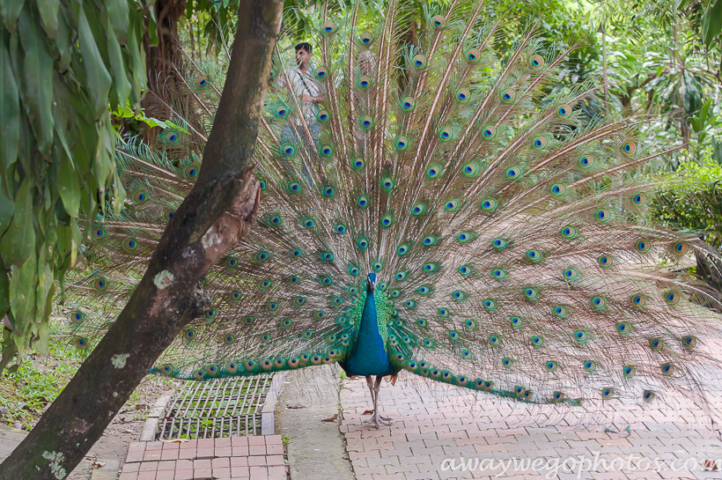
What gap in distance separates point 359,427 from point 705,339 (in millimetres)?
2675

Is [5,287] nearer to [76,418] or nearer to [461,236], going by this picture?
[76,418]

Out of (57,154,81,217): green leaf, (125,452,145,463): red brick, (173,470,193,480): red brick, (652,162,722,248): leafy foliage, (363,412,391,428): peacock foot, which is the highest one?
(652,162,722,248): leafy foliage

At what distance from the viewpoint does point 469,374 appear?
5027 millimetres

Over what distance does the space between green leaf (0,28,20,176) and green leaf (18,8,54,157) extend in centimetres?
4

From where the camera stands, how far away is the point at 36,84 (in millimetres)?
2062

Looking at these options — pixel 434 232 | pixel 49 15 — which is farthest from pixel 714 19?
pixel 49 15

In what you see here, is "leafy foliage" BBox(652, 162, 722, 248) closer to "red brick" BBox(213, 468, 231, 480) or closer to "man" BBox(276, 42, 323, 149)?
"man" BBox(276, 42, 323, 149)

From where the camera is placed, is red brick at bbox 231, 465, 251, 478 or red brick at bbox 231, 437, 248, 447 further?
red brick at bbox 231, 437, 248, 447

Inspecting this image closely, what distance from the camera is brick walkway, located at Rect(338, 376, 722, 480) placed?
460 centimetres

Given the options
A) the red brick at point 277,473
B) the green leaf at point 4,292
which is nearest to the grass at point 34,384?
the red brick at point 277,473

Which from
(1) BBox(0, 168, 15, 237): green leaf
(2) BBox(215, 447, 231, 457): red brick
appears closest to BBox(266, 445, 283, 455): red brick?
(2) BBox(215, 447, 231, 457): red brick

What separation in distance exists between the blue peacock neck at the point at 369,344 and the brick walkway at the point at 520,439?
0.61 m

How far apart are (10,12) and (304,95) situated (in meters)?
3.31

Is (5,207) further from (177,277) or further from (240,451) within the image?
(240,451)
